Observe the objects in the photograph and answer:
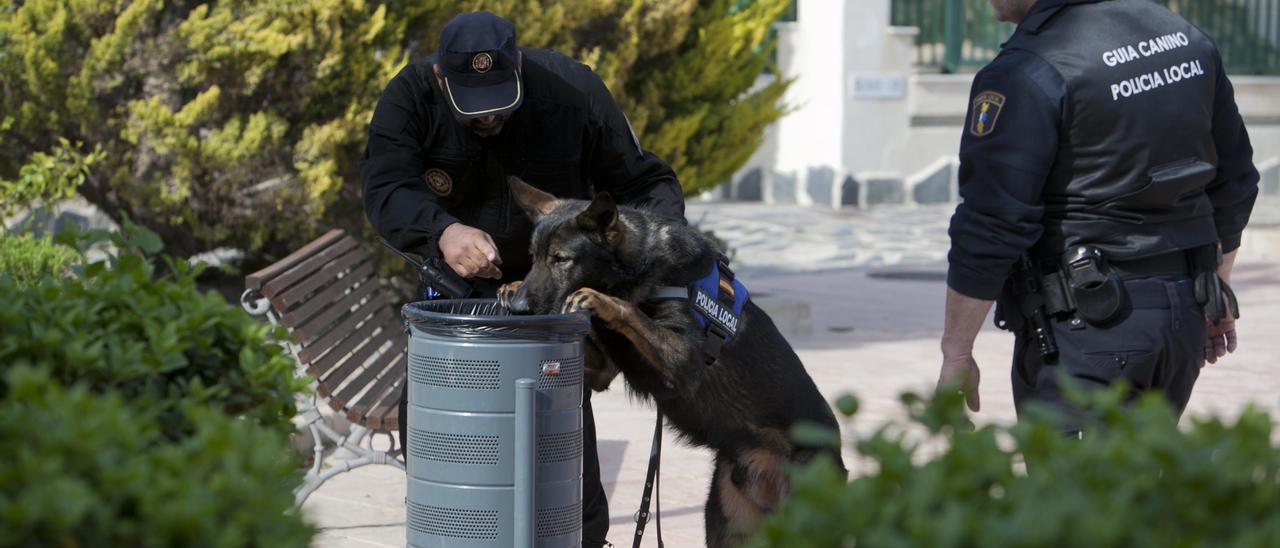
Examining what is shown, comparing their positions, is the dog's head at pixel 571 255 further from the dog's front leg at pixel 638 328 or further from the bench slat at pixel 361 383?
the bench slat at pixel 361 383

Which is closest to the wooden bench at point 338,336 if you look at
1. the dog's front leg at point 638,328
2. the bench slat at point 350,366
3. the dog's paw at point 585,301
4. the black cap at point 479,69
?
the bench slat at point 350,366

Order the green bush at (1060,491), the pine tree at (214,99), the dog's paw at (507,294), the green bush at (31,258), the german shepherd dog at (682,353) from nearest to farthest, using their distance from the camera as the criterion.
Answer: the green bush at (1060,491) → the dog's paw at (507,294) → the german shepherd dog at (682,353) → the green bush at (31,258) → the pine tree at (214,99)

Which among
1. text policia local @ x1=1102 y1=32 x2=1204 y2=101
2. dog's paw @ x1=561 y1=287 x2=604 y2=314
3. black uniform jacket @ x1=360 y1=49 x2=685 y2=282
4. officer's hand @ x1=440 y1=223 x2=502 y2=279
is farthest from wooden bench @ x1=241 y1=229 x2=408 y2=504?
text policia local @ x1=1102 y1=32 x2=1204 y2=101

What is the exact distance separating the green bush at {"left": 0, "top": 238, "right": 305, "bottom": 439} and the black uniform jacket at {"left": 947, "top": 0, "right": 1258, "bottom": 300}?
1.92m

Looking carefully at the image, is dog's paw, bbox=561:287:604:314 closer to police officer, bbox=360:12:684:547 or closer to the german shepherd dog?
the german shepherd dog

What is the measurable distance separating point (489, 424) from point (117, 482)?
64.7 inches

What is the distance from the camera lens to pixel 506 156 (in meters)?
4.39

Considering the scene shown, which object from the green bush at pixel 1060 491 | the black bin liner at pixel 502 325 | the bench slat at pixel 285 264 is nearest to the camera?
the green bush at pixel 1060 491

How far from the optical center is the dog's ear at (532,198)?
419cm

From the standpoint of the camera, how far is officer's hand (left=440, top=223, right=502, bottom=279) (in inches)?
155

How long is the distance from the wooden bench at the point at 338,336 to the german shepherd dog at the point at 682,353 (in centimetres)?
96

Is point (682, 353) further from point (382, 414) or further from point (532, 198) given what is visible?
point (382, 414)

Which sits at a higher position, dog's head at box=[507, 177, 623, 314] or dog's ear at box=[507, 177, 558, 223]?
dog's ear at box=[507, 177, 558, 223]

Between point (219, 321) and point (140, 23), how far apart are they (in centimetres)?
577
